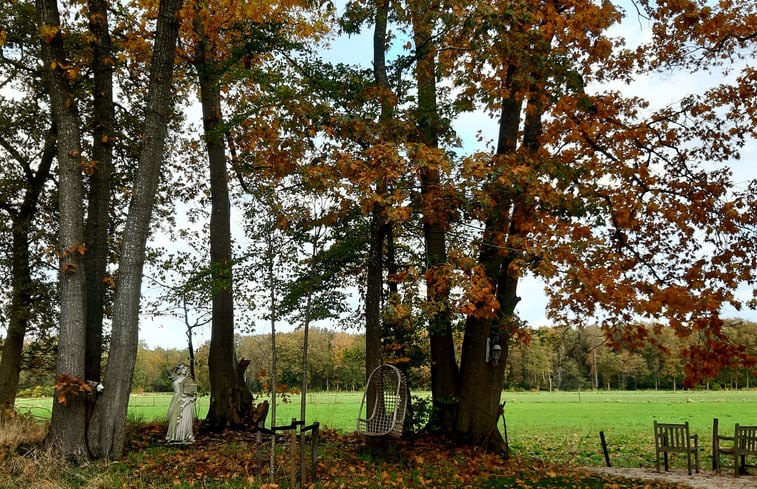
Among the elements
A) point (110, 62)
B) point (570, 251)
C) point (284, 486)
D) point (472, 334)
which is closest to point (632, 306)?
point (570, 251)

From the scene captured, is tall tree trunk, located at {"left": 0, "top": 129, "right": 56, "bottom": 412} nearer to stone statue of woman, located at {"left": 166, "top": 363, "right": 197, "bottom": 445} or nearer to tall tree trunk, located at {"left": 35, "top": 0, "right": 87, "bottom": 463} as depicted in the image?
tall tree trunk, located at {"left": 35, "top": 0, "right": 87, "bottom": 463}

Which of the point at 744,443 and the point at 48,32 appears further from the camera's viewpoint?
the point at 744,443

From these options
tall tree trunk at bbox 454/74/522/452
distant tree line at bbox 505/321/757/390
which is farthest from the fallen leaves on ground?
distant tree line at bbox 505/321/757/390

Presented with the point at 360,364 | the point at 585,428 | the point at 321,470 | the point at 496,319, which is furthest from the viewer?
the point at 585,428

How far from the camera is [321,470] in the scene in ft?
26.3

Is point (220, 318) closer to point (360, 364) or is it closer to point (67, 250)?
point (360, 364)

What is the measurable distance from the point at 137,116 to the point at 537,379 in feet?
168

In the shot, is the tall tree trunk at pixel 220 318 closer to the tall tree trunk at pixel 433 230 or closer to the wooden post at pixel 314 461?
the tall tree trunk at pixel 433 230

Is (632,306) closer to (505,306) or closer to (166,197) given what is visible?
(505,306)

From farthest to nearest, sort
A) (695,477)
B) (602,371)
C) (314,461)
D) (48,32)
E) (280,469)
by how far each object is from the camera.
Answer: (602,371), (695,477), (48,32), (280,469), (314,461)

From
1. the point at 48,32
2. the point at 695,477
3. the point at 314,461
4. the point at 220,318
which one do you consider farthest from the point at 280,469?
the point at 695,477

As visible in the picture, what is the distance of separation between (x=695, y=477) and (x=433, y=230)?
651 cm

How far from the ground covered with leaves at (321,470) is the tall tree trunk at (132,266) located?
58cm

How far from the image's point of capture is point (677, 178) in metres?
12.8
